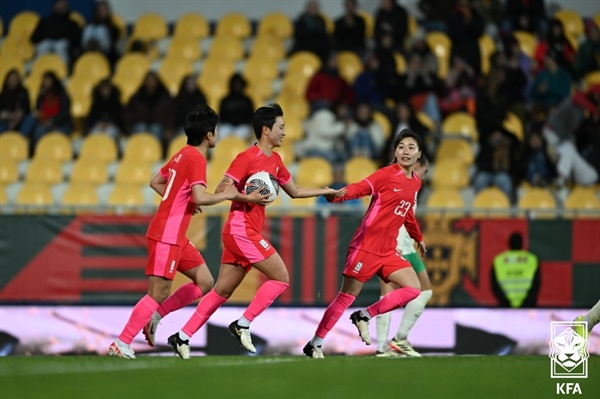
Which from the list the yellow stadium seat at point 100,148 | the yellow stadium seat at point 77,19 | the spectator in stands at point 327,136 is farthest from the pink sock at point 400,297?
the yellow stadium seat at point 77,19

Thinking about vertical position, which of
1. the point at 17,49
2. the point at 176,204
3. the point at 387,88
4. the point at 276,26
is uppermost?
the point at 276,26

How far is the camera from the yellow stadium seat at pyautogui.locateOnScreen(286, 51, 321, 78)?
64.9ft

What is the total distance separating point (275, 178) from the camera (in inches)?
388

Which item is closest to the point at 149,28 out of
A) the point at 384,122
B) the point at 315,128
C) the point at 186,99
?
the point at 186,99

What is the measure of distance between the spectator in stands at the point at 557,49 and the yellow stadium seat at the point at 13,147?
29.7 feet

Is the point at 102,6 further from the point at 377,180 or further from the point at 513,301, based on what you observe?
the point at 377,180

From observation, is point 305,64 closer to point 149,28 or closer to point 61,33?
point 149,28

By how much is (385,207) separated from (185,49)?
37.6 feet

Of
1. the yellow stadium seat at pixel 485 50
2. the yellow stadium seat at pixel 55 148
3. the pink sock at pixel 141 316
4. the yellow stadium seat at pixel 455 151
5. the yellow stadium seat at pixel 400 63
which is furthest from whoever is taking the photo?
the yellow stadium seat at pixel 485 50

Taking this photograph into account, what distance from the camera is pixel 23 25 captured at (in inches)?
861

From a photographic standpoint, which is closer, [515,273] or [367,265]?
[367,265]

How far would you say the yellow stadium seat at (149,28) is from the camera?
21516mm

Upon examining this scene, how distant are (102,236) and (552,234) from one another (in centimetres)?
572

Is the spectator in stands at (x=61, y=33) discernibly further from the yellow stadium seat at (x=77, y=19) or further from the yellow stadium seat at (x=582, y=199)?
the yellow stadium seat at (x=582, y=199)
